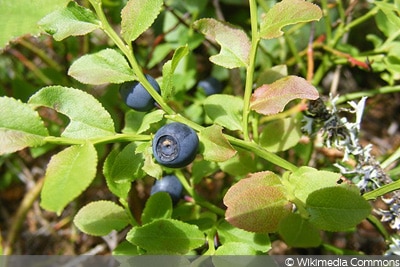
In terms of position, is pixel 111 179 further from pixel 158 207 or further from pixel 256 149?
pixel 256 149

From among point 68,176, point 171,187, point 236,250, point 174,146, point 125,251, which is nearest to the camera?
point 68,176

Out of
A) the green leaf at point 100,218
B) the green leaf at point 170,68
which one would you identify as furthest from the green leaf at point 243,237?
the green leaf at point 170,68

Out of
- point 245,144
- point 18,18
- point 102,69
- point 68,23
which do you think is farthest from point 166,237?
point 18,18

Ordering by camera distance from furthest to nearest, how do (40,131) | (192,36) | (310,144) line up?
(192,36) < (310,144) < (40,131)

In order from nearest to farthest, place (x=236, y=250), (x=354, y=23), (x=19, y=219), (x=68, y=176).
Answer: (x=68, y=176)
(x=236, y=250)
(x=354, y=23)
(x=19, y=219)

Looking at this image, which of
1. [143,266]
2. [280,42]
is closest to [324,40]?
[280,42]

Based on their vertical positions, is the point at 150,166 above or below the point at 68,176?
below

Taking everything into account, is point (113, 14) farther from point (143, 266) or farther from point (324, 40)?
point (143, 266)
